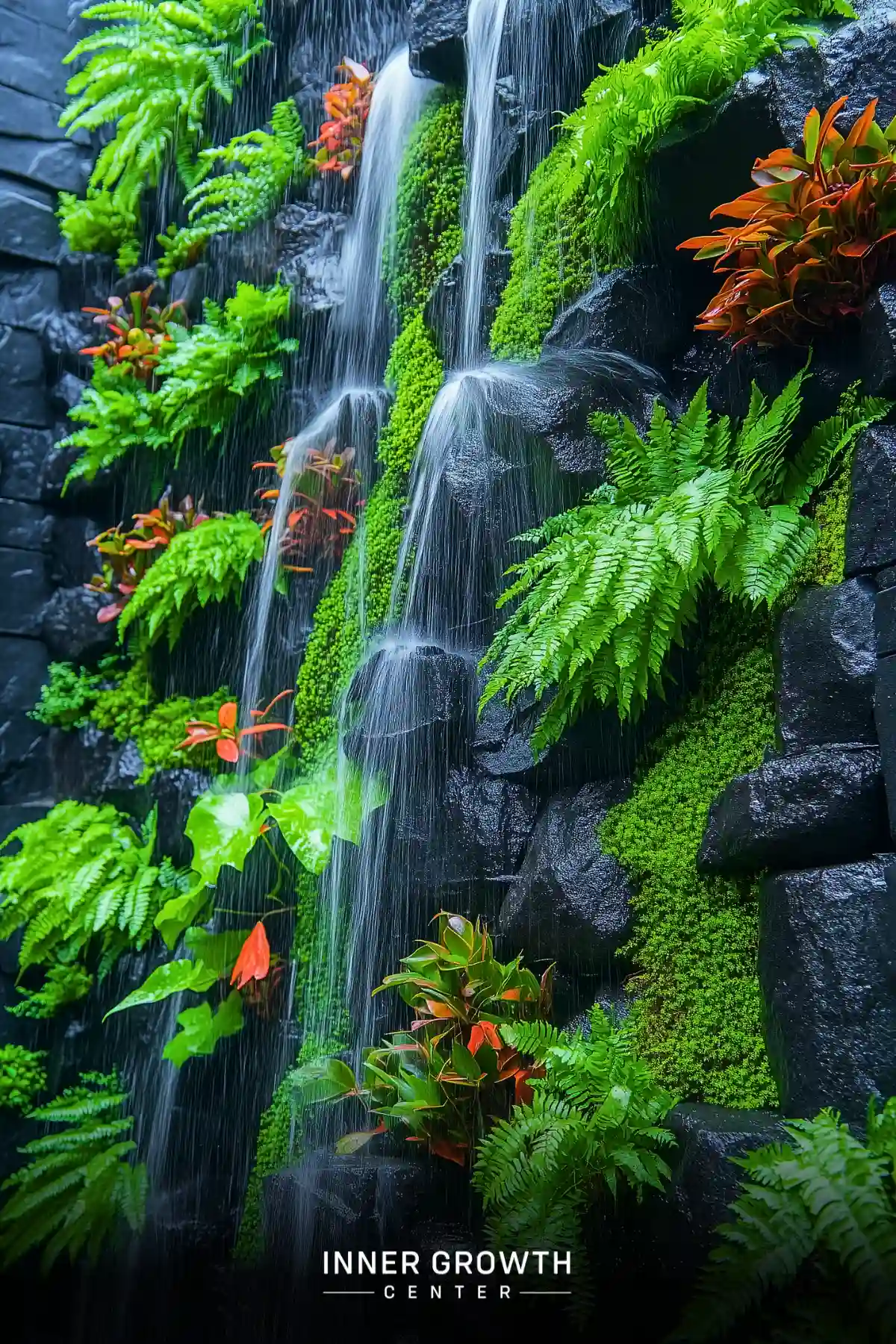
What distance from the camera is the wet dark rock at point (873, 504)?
2.59 metres

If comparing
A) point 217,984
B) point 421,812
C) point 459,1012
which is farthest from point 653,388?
point 217,984

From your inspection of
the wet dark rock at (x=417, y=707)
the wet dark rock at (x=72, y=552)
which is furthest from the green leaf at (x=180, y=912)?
the wet dark rock at (x=72, y=552)

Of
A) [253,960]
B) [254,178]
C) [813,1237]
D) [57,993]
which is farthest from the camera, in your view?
[254,178]

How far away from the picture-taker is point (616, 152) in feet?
11.5

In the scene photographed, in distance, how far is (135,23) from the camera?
7164 millimetres

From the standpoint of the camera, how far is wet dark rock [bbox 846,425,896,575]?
8.49 feet

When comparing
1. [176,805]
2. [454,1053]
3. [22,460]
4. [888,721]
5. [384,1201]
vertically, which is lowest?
[384,1201]

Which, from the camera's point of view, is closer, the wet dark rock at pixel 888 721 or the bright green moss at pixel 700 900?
the wet dark rock at pixel 888 721

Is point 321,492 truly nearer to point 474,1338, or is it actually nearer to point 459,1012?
point 459,1012

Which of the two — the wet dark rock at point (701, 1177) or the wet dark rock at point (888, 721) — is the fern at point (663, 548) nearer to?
the wet dark rock at point (888, 721)

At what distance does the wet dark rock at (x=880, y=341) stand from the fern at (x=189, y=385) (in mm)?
3638

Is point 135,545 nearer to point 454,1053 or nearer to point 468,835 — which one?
point 468,835

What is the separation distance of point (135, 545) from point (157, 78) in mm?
3378

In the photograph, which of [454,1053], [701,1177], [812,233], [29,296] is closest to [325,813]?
[454,1053]
